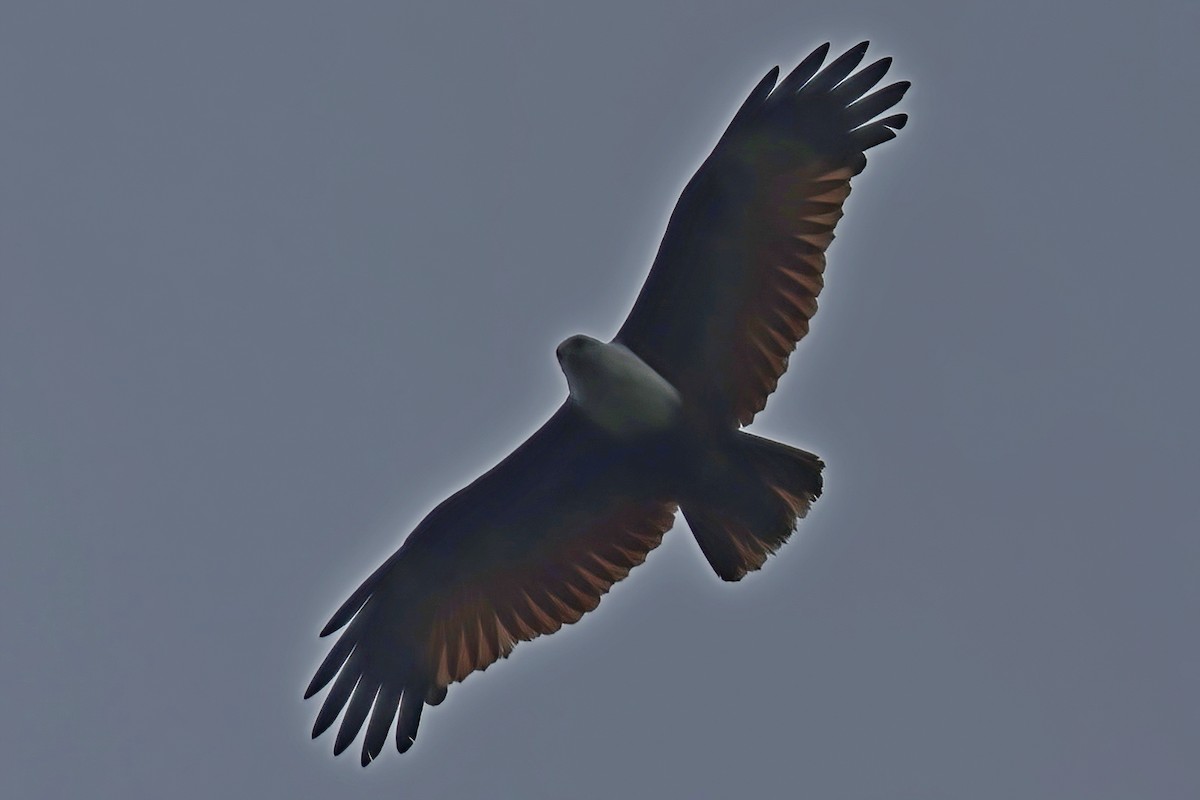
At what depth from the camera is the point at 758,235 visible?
1238 centimetres

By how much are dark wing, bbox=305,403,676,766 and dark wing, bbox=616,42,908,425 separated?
915 mm

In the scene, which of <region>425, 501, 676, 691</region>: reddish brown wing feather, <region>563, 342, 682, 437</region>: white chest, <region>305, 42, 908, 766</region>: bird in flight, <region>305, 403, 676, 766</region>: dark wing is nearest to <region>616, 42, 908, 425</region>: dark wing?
<region>305, 42, 908, 766</region>: bird in flight

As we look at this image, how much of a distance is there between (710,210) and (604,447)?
1770mm

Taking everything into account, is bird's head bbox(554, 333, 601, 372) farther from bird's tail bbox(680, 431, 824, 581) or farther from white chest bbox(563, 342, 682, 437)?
bird's tail bbox(680, 431, 824, 581)

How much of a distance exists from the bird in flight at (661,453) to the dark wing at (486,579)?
1cm

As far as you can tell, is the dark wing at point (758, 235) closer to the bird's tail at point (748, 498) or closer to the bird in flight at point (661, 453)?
the bird in flight at point (661, 453)

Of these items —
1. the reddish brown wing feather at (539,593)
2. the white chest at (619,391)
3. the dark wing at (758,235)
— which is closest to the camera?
the dark wing at (758,235)

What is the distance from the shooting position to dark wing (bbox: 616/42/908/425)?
40.1 ft

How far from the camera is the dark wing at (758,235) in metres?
12.2

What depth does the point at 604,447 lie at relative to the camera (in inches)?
504

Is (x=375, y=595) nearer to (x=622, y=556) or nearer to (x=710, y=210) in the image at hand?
(x=622, y=556)

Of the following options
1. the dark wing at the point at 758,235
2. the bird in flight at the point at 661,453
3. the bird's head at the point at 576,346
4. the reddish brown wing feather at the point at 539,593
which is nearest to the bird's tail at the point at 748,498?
the bird in flight at the point at 661,453

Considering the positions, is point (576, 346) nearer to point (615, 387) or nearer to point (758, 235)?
point (615, 387)

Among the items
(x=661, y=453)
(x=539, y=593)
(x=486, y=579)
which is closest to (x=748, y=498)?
(x=661, y=453)
